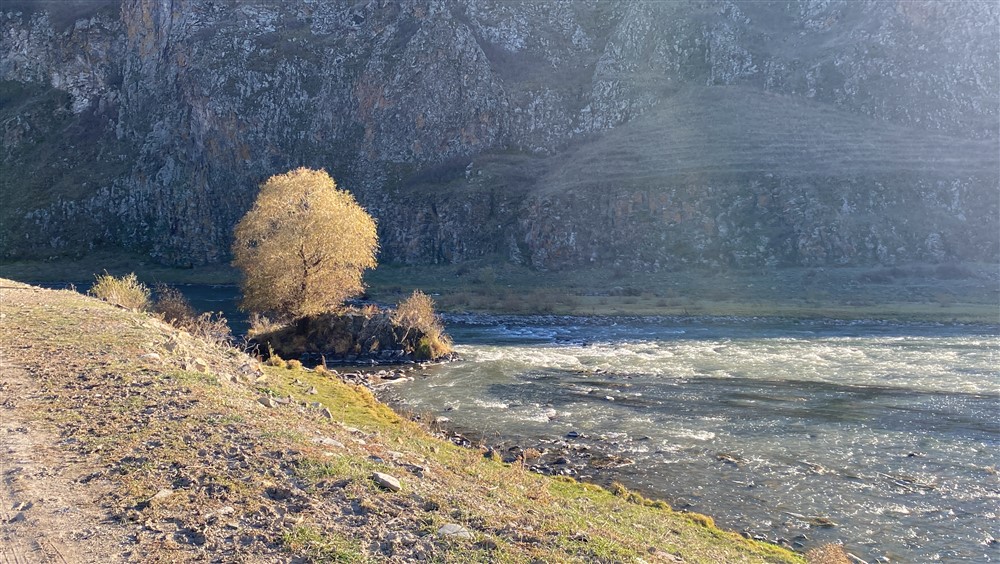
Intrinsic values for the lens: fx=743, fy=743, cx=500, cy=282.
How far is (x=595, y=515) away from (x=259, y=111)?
92564mm

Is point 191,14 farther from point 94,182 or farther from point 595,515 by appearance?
point 595,515

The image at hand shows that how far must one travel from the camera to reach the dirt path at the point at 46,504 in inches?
290

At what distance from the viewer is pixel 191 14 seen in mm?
102812

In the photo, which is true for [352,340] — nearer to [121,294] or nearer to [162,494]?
[121,294]

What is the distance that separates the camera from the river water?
15.4 metres

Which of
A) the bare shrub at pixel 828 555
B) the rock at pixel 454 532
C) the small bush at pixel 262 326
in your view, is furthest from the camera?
the small bush at pixel 262 326

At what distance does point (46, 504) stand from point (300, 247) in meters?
27.2

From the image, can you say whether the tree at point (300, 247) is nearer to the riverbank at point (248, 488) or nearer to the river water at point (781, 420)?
the river water at point (781, 420)

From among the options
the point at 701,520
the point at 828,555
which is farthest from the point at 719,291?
the point at 828,555

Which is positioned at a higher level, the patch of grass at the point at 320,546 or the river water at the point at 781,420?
the patch of grass at the point at 320,546

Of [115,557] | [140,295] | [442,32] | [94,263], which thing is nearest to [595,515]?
[115,557]

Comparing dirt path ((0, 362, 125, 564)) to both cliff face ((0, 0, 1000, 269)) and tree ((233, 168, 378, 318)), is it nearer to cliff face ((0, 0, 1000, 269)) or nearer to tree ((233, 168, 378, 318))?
tree ((233, 168, 378, 318))

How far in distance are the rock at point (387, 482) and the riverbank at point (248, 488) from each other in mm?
32

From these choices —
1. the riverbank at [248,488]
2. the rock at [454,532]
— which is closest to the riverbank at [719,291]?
the riverbank at [248,488]
